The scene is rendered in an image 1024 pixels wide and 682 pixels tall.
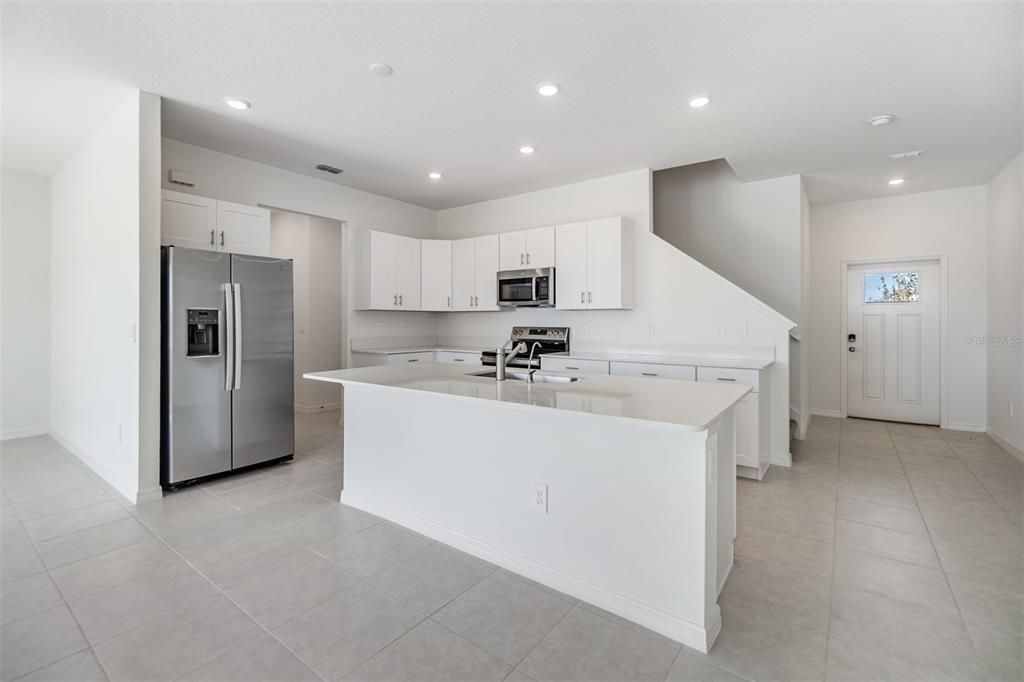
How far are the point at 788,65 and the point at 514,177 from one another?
2589 millimetres

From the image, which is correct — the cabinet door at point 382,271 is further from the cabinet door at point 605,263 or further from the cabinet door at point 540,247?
the cabinet door at point 605,263

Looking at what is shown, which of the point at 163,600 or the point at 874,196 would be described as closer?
the point at 163,600

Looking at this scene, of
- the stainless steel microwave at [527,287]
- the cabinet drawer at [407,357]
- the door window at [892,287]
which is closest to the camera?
the stainless steel microwave at [527,287]

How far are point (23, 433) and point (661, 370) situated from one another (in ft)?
19.7

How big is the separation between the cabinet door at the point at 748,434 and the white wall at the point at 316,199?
3810 millimetres

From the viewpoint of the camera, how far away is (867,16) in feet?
6.98

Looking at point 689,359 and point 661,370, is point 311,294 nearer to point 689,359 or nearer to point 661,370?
point 661,370

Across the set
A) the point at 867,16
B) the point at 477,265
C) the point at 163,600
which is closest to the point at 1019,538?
the point at 867,16

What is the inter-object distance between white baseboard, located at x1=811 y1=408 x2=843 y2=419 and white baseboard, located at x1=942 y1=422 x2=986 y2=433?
94 centimetres

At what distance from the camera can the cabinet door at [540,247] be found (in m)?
4.78

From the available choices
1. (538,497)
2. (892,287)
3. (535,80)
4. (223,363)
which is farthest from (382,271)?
(892,287)

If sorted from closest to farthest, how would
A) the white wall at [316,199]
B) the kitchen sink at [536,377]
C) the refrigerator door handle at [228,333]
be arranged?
the kitchen sink at [536,377] → the refrigerator door handle at [228,333] → the white wall at [316,199]

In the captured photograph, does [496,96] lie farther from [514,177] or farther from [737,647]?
[737,647]

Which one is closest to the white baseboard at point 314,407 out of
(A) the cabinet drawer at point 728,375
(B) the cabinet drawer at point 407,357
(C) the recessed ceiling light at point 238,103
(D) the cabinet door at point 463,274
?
(B) the cabinet drawer at point 407,357
